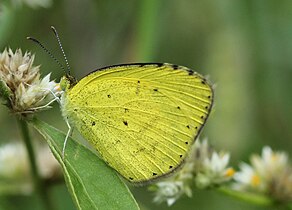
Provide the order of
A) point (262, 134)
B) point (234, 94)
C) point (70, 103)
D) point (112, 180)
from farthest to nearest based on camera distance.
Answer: point (262, 134), point (234, 94), point (70, 103), point (112, 180)

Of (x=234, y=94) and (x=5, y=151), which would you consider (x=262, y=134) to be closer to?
(x=234, y=94)

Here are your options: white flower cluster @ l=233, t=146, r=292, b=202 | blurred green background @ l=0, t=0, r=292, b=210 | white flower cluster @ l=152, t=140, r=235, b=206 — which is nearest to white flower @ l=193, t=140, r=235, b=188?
white flower cluster @ l=152, t=140, r=235, b=206

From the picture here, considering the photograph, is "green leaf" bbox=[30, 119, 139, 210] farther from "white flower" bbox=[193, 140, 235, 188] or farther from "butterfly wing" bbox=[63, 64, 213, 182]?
"white flower" bbox=[193, 140, 235, 188]

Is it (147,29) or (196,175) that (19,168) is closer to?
(196,175)

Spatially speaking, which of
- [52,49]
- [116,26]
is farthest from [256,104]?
[52,49]

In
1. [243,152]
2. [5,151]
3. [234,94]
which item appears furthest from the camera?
[243,152]

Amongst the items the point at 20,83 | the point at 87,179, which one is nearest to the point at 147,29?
the point at 20,83

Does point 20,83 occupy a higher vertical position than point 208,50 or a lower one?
lower
